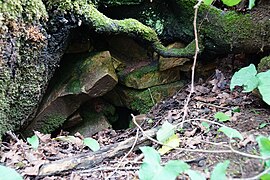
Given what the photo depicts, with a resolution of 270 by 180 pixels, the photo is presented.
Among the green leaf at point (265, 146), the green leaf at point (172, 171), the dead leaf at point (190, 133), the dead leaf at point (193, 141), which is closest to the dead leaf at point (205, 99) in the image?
the dead leaf at point (190, 133)

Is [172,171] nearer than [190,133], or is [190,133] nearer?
[172,171]

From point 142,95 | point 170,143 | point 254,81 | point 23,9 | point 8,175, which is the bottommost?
point 142,95

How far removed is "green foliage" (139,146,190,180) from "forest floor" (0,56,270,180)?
219 mm

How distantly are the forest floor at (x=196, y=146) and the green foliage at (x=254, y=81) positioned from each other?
19cm

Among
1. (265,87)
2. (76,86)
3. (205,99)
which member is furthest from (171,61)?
(265,87)

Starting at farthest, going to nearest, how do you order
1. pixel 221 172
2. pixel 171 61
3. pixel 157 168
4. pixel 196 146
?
pixel 171 61
pixel 196 146
pixel 157 168
pixel 221 172

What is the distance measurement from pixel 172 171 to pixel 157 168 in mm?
74

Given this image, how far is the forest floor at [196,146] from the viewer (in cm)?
163

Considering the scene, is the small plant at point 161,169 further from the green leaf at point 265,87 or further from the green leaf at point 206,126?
the green leaf at point 265,87

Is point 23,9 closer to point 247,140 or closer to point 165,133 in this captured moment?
point 165,133

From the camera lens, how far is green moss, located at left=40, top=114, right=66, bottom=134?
2.99 metres

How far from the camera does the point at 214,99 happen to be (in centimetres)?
255

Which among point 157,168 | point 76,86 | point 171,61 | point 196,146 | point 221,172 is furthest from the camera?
point 171,61

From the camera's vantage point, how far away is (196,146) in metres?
1.88
